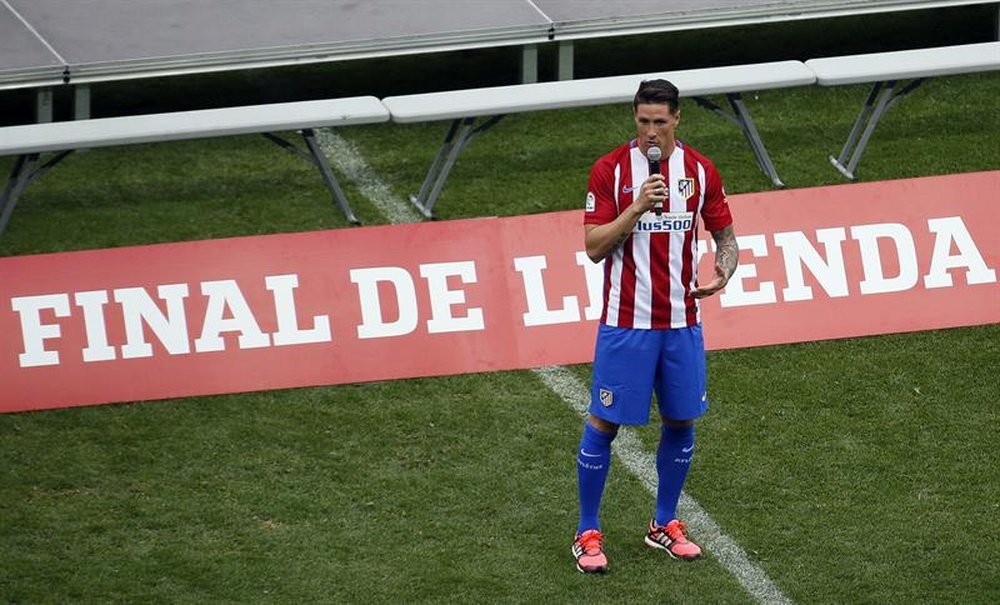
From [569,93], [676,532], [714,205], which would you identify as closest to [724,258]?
[714,205]

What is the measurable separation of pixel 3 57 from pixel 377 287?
3.61 meters

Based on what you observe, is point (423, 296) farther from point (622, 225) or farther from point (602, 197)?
point (622, 225)

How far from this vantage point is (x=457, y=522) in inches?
305

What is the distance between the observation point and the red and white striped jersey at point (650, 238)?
7.01 metres

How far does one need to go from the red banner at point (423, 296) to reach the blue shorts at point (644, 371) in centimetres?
193

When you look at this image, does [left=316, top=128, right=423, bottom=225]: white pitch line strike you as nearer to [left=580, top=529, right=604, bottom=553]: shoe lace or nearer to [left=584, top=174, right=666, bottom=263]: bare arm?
[left=580, top=529, right=604, bottom=553]: shoe lace

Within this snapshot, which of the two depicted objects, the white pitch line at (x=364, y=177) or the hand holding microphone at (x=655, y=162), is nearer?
the hand holding microphone at (x=655, y=162)

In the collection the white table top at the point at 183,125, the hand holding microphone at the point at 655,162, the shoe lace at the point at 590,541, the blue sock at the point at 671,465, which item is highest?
the white table top at the point at 183,125

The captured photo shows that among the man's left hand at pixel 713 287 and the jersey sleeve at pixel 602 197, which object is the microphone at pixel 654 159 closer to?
the jersey sleeve at pixel 602 197

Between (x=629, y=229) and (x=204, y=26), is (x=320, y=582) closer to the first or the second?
(x=629, y=229)

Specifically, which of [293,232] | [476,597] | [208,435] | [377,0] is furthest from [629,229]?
[377,0]

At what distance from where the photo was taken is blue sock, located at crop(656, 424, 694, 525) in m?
7.29

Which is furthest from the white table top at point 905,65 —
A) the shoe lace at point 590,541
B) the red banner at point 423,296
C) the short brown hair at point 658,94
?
the shoe lace at point 590,541

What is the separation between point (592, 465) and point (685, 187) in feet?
3.82
